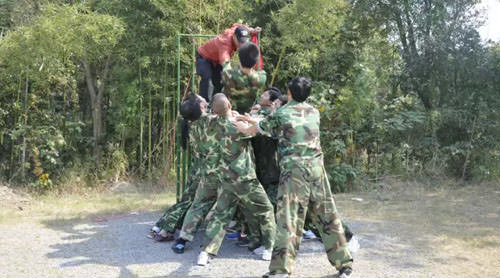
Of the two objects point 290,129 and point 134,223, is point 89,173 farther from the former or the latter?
point 290,129

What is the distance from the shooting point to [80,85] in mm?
9016

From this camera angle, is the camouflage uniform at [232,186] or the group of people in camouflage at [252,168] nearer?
the group of people in camouflage at [252,168]

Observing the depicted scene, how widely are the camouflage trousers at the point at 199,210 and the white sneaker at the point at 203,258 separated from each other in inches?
14.1

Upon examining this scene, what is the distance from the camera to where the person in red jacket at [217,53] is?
17.1 ft

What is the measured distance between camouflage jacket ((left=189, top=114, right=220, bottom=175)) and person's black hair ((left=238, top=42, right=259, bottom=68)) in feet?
2.11

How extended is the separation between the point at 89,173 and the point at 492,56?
7.00 meters

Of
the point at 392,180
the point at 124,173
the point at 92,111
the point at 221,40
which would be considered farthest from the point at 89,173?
the point at 392,180

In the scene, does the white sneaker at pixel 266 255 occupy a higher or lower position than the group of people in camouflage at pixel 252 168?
lower

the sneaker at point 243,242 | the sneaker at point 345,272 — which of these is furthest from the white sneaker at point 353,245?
the sneaker at point 243,242

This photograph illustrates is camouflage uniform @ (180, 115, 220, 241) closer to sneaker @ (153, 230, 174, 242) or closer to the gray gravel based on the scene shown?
the gray gravel

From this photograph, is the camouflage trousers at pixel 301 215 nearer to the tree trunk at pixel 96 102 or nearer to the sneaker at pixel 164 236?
the sneaker at pixel 164 236

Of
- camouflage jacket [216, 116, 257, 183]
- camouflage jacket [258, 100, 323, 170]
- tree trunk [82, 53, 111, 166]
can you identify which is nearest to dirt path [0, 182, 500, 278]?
camouflage jacket [216, 116, 257, 183]

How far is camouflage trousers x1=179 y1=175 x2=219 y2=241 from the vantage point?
4750mm

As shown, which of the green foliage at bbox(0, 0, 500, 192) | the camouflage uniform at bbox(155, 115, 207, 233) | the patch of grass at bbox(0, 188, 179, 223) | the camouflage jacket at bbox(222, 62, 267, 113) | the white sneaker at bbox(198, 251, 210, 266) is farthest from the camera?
the green foliage at bbox(0, 0, 500, 192)
